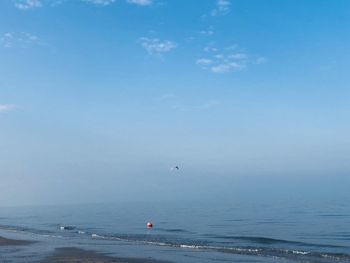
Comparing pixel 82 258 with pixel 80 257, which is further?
pixel 80 257

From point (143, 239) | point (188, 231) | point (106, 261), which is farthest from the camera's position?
point (188, 231)

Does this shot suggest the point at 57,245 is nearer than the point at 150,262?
No

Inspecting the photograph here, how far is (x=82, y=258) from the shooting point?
30016 millimetres

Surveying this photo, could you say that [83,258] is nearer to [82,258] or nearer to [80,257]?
[82,258]

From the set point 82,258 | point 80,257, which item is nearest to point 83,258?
point 82,258

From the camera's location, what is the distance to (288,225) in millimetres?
55875

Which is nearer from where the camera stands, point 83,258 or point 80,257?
point 83,258

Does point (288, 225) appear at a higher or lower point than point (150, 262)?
higher

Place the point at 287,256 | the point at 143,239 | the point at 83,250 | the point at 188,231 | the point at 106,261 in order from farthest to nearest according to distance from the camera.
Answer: the point at 188,231 < the point at 143,239 < the point at 83,250 < the point at 287,256 < the point at 106,261

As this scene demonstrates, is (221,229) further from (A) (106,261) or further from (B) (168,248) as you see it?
(A) (106,261)

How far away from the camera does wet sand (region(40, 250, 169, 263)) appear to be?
28.6 meters

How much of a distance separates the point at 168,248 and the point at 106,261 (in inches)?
368

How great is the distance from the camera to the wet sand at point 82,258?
93.9ft

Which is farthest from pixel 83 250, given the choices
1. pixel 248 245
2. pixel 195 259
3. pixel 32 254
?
pixel 248 245
